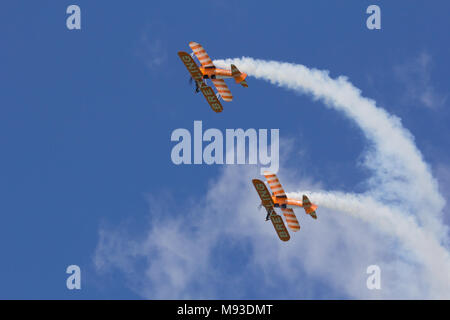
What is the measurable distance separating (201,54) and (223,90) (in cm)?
386

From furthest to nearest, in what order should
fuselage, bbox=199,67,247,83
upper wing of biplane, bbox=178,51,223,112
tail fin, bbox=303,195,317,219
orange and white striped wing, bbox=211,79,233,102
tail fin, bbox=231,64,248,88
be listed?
1. orange and white striped wing, bbox=211,79,233,102
2. fuselage, bbox=199,67,247,83
3. tail fin, bbox=231,64,248,88
4. upper wing of biplane, bbox=178,51,223,112
5. tail fin, bbox=303,195,317,219

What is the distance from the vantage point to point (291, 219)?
10062 centimetres

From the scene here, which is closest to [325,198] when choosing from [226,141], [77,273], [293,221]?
[293,221]

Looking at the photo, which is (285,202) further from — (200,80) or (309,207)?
(200,80)

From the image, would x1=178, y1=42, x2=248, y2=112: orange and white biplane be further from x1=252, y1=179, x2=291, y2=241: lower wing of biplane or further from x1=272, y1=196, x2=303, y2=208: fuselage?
x1=272, y1=196, x2=303, y2=208: fuselage

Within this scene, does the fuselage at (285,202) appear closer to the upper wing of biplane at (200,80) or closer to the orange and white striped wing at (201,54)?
the upper wing of biplane at (200,80)

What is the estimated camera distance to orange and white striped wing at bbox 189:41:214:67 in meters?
100

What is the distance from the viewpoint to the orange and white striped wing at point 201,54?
100375 mm

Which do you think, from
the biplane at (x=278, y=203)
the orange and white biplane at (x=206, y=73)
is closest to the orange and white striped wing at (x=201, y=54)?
the orange and white biplane at (x=206, y=73)

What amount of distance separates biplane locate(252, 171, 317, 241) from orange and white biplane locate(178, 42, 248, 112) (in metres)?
8.16

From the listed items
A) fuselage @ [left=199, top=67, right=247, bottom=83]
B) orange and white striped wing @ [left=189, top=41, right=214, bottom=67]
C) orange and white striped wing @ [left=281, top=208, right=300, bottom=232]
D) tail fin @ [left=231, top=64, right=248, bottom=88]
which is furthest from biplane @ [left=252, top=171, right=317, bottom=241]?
orange and white striped wing @ [left=189, top=41, right=214, bottom=67]

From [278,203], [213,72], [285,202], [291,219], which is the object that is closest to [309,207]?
[285,202]
